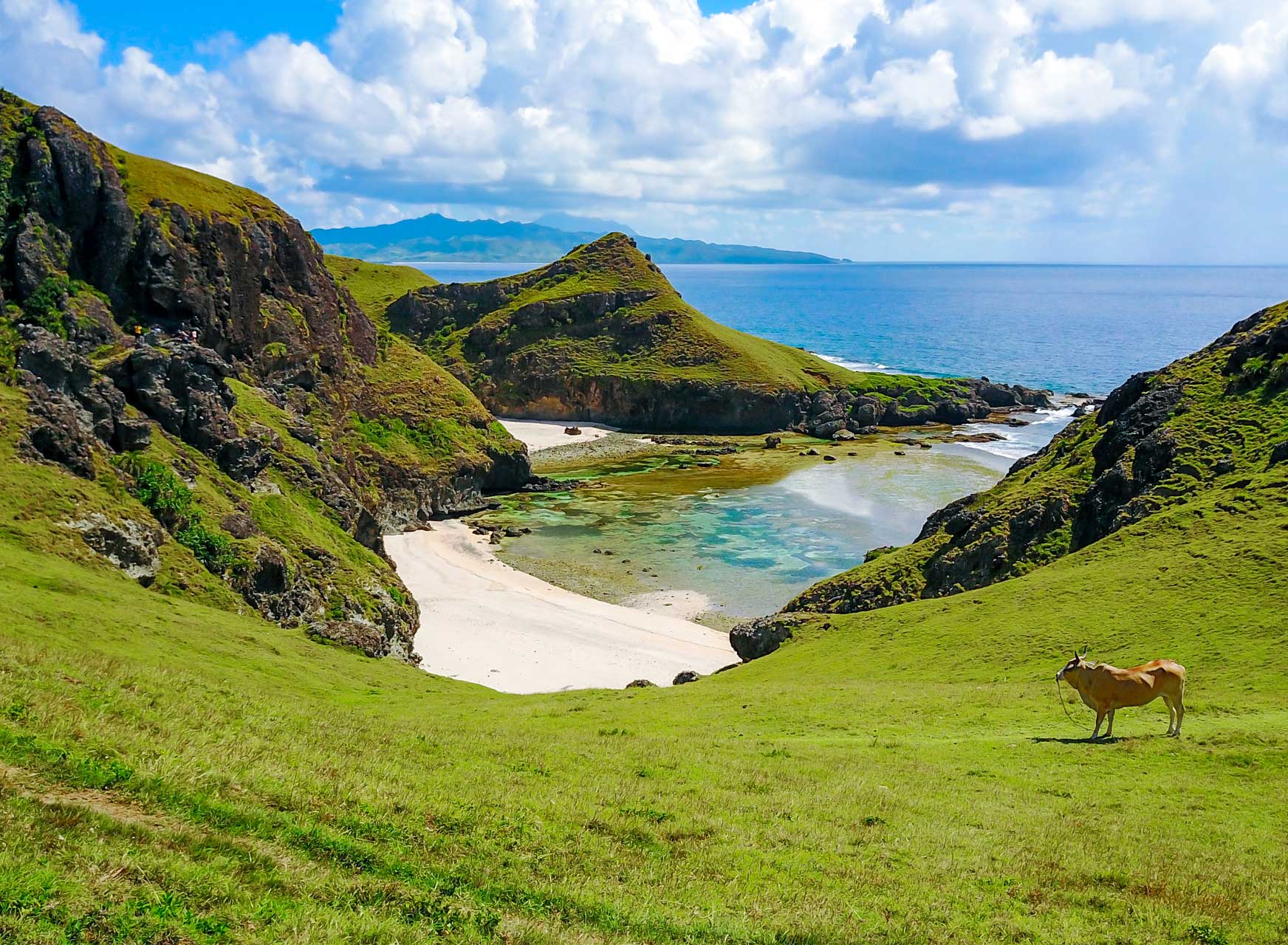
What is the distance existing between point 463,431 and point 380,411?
12475 mm

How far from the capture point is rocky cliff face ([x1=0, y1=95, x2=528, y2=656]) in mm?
47062

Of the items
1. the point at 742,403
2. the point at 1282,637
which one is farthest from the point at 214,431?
the point at 742,403

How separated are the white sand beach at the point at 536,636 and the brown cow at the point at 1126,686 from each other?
110 feet

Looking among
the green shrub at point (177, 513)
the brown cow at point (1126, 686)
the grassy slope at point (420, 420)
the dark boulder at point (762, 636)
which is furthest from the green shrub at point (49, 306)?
the brown cow at point (1126, 686)

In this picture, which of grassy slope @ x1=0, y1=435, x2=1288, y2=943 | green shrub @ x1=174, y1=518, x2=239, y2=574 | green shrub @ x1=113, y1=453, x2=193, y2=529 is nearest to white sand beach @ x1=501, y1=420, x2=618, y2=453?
green shrub @ x1=113, y1=453, x2=193, y2=529

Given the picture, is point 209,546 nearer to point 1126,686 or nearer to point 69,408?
point 69,408

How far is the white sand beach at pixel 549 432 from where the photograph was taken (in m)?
162

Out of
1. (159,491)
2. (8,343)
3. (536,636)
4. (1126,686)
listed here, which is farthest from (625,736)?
(8,343)

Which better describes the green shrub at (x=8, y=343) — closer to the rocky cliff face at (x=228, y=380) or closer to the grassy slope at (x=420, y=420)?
the rocky cliff face at (x=228, y=380)

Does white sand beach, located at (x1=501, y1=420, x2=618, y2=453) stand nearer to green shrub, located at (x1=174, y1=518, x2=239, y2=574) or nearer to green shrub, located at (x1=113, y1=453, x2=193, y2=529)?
green shrub, located at (x1=113, y1=453, x2=193, y2=529)

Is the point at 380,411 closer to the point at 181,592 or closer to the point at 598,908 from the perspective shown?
the point at 181,592

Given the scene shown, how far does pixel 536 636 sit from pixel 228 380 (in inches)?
1465

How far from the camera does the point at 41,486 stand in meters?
38.8

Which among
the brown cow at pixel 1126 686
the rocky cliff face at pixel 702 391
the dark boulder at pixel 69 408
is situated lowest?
the brown cow at pixel 1126 686
